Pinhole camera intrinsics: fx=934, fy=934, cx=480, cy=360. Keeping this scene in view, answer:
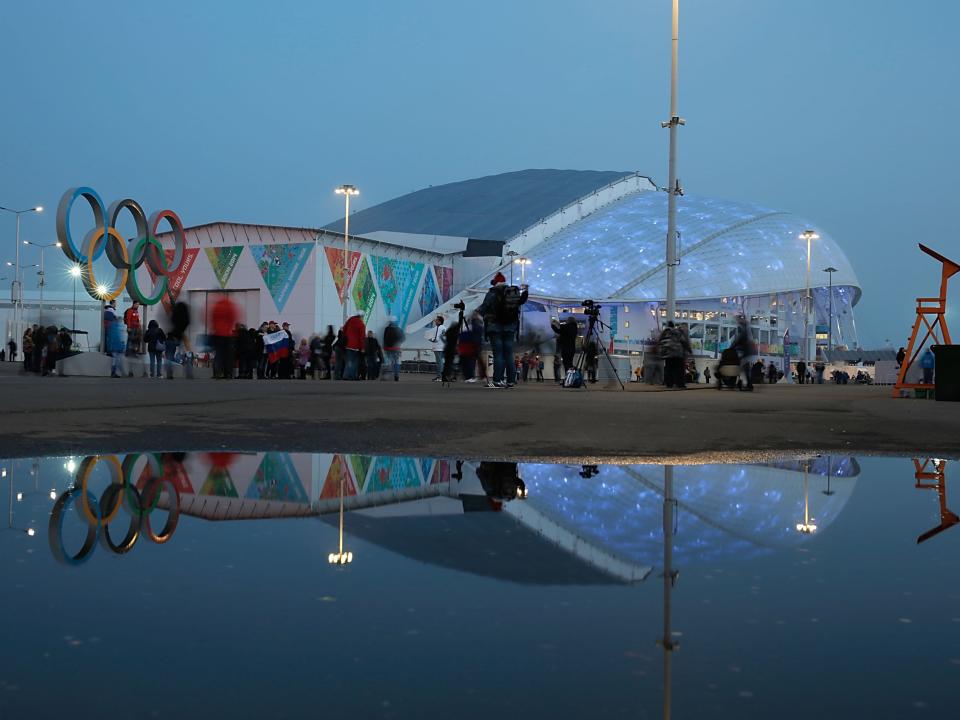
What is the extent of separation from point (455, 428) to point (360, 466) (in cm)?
254

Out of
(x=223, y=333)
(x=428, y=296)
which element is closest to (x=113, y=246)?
(x=223, y=333)

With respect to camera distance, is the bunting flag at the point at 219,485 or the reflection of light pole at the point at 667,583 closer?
the reflection of light pole at the point at 667,583

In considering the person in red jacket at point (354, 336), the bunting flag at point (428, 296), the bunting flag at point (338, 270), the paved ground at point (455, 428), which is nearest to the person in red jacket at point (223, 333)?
the person in red jacket at point (354, 336)

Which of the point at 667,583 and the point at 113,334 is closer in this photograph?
the point at 667,583

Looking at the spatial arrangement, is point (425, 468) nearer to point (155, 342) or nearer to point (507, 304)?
point (507, 304)

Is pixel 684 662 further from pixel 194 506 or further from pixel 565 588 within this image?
pixel 194 506

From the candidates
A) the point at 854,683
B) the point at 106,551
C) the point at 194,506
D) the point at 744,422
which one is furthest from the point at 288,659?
the point at 744,422

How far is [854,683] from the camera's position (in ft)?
5.61

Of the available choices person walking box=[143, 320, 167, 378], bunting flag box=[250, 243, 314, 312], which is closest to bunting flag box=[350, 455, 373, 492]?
person walking box=[143, 320, 167, 378]

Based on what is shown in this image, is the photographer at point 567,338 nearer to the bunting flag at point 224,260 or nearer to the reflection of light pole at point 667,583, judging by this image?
the reflection of light pole at point 667,583

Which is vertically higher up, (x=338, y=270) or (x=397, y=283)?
(x=338, y=270)

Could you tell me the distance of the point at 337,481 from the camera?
14.6 ft

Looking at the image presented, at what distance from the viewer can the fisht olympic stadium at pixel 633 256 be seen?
59.2 m

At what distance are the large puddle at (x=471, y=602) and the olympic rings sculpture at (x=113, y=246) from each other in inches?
856
